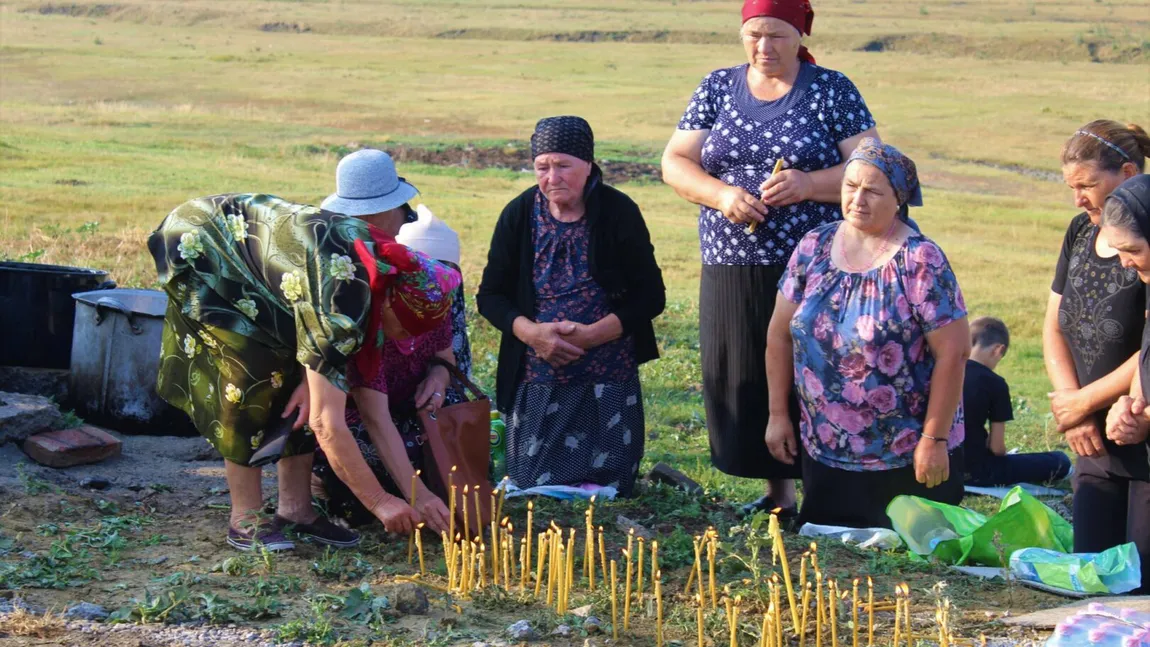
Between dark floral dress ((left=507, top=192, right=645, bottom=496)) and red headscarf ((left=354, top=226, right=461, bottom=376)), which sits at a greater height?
red headscarf ((left=354, top=226, right=461, bottom=376))

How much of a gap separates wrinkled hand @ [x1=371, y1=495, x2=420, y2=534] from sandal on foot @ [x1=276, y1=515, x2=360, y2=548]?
14.9 inches

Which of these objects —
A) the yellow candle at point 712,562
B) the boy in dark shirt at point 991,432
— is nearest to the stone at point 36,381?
the yellow candle at point 712,562

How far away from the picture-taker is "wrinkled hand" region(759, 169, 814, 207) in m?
5.48

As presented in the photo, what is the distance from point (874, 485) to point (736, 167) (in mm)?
1476

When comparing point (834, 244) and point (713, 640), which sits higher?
point (834, 244)

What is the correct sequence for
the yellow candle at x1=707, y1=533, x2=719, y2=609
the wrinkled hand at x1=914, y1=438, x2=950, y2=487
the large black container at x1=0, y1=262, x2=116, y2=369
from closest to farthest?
the yellow candle at x1=707, y1=533, x2=719, y2=609 < the wrinkled hand at x1=914, y1=438, x2=950, y2=487 < the large black container at x1=0, y1=262, x2=116, y2=369

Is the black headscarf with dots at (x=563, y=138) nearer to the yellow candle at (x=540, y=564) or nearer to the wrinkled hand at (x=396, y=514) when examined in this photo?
the wrinkled hand at (x=396, y=514)

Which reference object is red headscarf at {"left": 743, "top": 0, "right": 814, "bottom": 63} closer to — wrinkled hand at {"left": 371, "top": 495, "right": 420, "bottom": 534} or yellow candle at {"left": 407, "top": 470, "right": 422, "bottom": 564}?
yellow candle at {"left": 407, "top": 470, "right": 422, "bottom": 564}

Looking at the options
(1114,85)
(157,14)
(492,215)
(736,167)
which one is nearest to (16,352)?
(736,167)

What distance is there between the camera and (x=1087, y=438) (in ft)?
15.9

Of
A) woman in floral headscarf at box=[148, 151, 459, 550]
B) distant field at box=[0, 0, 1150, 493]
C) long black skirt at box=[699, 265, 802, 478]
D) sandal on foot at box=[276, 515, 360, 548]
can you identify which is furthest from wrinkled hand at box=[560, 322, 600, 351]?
distant field at box=[0, 0, 1150, 493]

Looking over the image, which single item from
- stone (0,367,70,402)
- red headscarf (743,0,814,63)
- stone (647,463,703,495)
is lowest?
stone (647,463,703,495)

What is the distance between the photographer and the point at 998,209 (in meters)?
22.0

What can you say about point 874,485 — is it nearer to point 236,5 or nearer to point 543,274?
point 543,274
